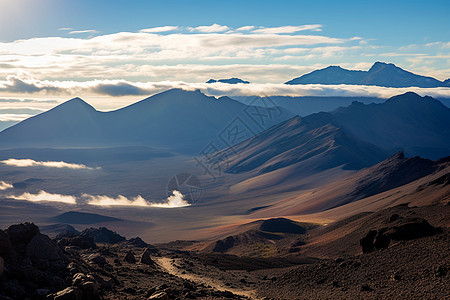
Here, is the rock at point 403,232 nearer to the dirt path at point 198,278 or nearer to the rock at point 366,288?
the rock at point 366,288

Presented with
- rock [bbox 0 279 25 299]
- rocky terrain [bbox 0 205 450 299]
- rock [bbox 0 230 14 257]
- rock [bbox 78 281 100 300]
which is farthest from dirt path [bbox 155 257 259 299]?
rock [bbox 0 279 25 299]

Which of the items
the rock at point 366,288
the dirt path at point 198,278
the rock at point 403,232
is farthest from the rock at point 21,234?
the rock at point 403,232

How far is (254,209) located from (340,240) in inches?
4291

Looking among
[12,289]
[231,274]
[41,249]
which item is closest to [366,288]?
[231,274]

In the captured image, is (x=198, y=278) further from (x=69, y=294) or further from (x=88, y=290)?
(x=69, y=294)

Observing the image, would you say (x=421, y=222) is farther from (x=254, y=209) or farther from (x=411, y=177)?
(x=254, y=209)

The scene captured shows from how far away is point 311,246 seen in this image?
69188 mm

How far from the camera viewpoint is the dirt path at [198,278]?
3280cm

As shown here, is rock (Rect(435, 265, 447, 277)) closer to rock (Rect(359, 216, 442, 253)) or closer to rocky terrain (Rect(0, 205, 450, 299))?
rocky terrain (Rect(0, 205, 450, 299))

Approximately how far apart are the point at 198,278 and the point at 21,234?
14.6 m

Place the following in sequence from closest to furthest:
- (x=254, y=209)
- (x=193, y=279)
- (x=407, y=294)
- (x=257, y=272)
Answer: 1. (x=407, y=294)
2. (x=193, y=279)
3. (x=257, y=272)
4. (x=254, y=209)

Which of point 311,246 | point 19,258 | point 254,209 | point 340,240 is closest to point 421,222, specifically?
point 19,258

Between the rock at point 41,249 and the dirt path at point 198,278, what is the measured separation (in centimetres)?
1120

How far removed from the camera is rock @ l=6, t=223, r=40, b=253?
26.8 metres
